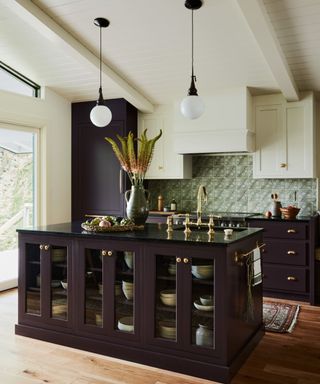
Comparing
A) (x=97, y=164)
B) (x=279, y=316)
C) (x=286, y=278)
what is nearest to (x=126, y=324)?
(x=279, y=316)

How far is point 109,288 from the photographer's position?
2.89 meters

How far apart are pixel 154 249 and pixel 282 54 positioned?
2.46 m

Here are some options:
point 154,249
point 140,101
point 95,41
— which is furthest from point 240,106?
point 154,249

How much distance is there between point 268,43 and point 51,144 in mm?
3167

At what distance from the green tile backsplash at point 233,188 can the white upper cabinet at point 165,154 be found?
0.25 metres

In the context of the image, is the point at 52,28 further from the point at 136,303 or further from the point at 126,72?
the point at 136,303

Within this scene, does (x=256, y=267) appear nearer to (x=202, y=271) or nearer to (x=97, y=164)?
Result: (x=202, y=271)

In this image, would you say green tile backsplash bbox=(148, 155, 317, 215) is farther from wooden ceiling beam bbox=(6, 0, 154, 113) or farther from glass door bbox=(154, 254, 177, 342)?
glass door bbox=(154, 254, 177, 342)

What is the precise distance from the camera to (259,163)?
16.2ft

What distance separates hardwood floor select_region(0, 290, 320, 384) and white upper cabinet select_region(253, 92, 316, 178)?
209 cm

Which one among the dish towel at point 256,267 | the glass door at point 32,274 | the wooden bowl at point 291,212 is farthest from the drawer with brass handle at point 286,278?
the glass door at point 32,274

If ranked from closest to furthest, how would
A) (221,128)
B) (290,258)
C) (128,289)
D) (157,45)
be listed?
(128,289), (157,45), (290,258), (221,128)

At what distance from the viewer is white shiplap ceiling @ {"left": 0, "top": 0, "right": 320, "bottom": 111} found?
3471mm

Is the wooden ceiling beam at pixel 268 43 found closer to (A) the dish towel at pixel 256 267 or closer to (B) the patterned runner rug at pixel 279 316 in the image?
(A) the dish towel at pixel 256 267
